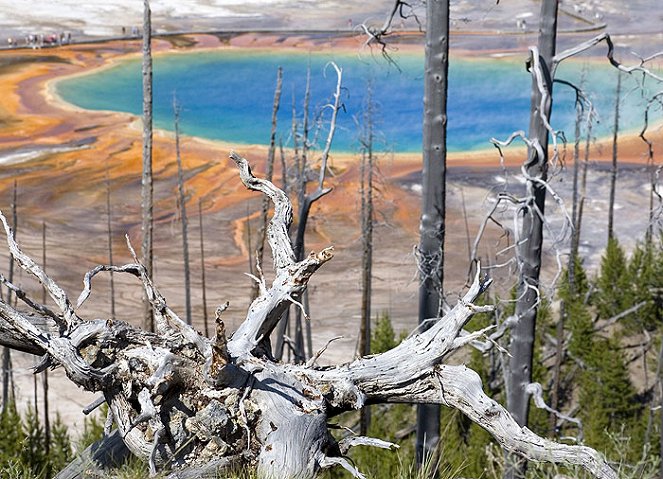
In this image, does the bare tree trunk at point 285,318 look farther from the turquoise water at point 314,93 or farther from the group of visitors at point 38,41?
the group of visitors at point 38,41

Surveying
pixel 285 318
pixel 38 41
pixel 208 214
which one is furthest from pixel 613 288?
pixel 38 41

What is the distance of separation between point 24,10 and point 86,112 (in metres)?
7.32

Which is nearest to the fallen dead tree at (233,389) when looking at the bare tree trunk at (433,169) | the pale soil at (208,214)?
the bare tree trunk at (433,169)

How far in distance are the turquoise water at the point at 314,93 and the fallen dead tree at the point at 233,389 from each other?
80.4 feet

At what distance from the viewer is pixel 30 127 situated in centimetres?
2805

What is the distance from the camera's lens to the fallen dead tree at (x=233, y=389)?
12.1ft

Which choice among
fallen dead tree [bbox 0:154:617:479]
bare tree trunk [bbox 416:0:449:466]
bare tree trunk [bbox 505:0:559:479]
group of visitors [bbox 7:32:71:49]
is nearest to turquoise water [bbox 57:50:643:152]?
group of visitors [bbox 7:32:71:49]

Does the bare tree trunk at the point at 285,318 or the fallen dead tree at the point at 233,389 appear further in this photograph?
the bare tree trunk at the point at 285,318

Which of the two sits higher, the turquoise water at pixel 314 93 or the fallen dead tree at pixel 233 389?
the fallen dead tree at pixel 233 389

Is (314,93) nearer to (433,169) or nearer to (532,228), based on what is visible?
(433,169)

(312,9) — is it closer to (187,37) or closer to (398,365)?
(187,37)

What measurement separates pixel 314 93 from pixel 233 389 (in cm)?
2847

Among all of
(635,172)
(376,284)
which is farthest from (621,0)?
(376,284)

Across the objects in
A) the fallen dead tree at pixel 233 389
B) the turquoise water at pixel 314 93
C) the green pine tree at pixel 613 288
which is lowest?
the green pine tree at pixel 613 288
